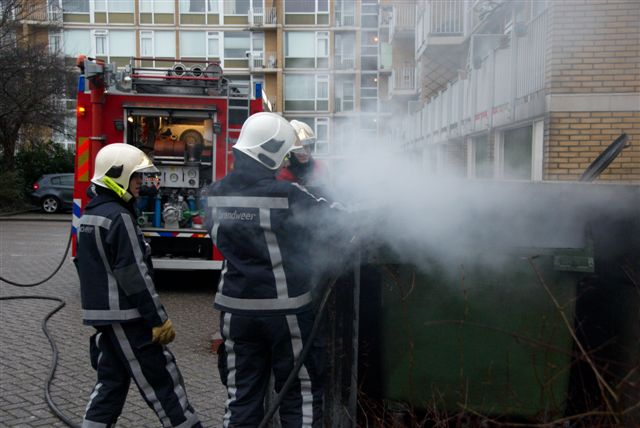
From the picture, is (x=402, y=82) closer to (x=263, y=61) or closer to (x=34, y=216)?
(x=34, y=216)

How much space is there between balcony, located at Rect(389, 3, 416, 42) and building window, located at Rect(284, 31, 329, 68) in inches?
115

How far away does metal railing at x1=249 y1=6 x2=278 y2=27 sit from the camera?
36062mm

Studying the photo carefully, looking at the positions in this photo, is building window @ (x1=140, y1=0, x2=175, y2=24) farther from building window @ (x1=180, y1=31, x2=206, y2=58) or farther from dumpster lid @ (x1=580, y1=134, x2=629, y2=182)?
dumpster lid @ (x1=580, y1=134, x2=629, y2=182)

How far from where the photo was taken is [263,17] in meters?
36.8

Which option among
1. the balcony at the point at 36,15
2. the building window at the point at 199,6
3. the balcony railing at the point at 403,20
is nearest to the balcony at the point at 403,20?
the balcony railing at the point at 403,20

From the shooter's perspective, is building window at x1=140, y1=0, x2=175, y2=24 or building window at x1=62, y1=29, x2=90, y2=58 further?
building window at x1=140, y1=0, x2=175, y2=24

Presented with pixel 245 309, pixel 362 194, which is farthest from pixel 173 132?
pixel 245 309

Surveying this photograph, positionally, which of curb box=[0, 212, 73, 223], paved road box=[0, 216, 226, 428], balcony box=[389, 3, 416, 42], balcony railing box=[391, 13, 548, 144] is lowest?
paved road box=[0, 216, 226, 428]

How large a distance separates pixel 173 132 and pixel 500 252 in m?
5.92

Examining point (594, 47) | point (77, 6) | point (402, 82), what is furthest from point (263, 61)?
point (594, 47)

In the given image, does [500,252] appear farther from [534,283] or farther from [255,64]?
[255,64]

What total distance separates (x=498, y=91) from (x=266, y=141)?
7335mm

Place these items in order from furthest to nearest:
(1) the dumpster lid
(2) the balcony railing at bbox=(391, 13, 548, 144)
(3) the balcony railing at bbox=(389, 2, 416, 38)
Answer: (3) the balcony railing at bbox=(389, 2, 416, 38), (2) the balcony railing at bbox=(391, 13, 548, 144), (1) the dumpster lid

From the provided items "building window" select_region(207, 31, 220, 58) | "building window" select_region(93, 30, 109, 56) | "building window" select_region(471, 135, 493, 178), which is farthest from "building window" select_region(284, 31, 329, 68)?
"building window" select_region(93, 30, 109, 56)
